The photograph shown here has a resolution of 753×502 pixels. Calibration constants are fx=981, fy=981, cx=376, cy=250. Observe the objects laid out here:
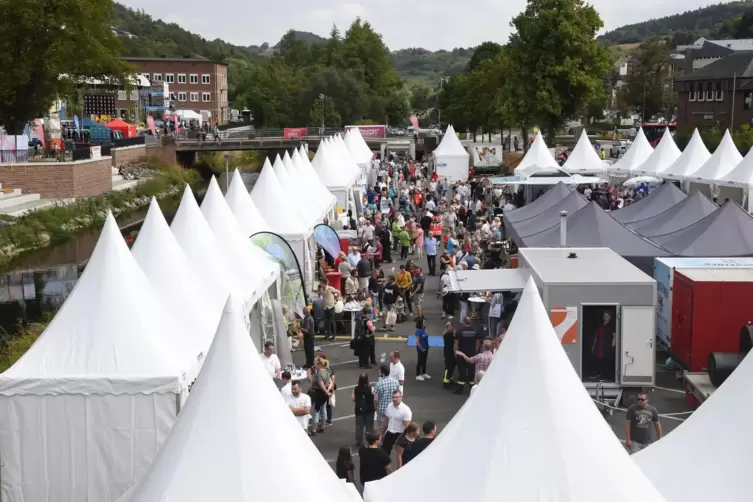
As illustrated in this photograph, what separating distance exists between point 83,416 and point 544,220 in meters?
12.5

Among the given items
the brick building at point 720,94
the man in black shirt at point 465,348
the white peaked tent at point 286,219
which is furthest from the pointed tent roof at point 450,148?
the man in black shirt at point 465,348

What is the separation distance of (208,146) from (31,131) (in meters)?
14.1

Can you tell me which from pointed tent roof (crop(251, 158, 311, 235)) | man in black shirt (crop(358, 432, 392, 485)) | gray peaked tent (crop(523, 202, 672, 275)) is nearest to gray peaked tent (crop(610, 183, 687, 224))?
gray peaked tent (crop(523, 202, 672, 275))

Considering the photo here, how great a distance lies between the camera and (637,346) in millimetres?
13531

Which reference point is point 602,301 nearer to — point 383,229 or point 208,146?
→ point 383,229

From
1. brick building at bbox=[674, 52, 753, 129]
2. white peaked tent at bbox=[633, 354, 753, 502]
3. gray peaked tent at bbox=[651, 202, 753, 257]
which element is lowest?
white peaked tent at bbox=[633, 354, 753, 502]

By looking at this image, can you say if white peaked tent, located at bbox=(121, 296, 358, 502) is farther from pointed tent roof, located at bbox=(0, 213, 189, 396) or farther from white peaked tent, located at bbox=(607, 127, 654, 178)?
white peaked tent, located at bbox=(607, 127, 654, 178)

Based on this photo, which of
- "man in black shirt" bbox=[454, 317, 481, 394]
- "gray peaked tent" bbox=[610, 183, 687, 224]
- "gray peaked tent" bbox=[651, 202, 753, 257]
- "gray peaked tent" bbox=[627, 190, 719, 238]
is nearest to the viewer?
"man in black shirt" bbox=[454, 317, 481, 394]

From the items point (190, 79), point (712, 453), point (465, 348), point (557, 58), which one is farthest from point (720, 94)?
point (190, 79)

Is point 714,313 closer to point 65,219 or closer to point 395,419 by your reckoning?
point 395,419

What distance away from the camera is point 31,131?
57.7m

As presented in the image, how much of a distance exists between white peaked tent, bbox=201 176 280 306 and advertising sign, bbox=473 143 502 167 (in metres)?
31.3

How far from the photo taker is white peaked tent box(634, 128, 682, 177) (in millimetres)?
36469

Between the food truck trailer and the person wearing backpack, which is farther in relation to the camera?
the food truck trailer
